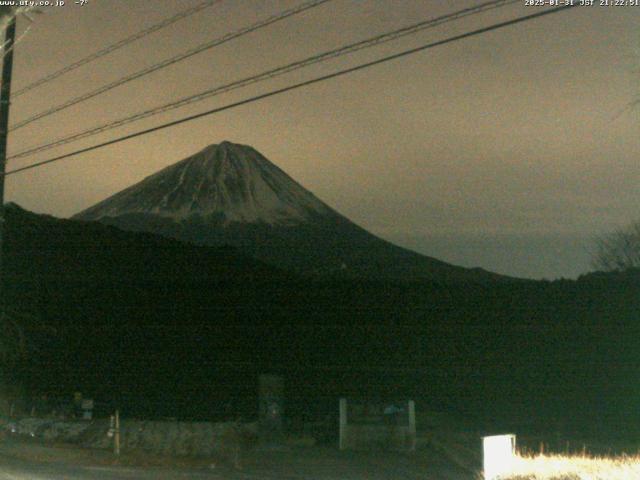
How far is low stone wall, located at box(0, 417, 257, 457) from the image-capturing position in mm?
19578

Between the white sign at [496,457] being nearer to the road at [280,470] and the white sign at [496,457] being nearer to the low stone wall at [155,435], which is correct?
the road at [280,470]

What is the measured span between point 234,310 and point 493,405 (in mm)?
Answer: 17410

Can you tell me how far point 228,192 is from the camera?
5162 inches

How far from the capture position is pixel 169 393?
3978 cm

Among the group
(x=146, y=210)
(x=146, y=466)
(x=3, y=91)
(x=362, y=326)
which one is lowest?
(x=146, y=466)

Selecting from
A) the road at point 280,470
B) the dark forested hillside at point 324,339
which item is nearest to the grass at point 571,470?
the road at point 280,470

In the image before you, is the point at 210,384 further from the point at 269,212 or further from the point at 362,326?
the point at 269,212

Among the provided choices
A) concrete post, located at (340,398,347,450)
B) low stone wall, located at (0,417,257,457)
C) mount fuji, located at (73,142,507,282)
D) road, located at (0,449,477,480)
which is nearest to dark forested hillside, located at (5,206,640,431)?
concrete post, located at (340,398,347,450)

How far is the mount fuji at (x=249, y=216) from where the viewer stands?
10700 centimetres

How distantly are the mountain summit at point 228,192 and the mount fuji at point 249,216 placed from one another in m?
0.14

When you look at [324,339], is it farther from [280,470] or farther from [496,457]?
[496,457]

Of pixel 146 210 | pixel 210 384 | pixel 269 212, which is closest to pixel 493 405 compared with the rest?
pixel 210 384

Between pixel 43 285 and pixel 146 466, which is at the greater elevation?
pixel 43 285

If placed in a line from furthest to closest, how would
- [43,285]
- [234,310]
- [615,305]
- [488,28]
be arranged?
[234,310] → [43,285] → [615,305] → [488,28]
